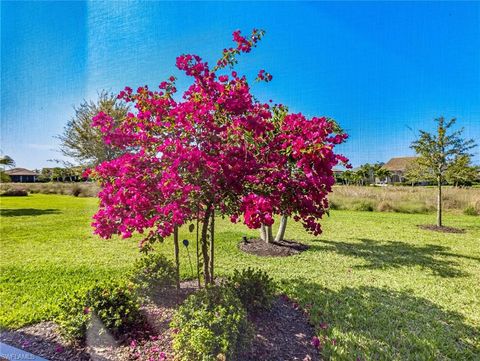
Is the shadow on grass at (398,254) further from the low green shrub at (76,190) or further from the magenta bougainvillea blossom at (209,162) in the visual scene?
the low green shrub at (76,190)

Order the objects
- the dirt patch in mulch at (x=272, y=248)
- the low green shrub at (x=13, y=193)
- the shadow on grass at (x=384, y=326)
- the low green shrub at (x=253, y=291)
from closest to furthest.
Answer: the shadow on grass at (x=384, y=326)
the low green shrub at (x=253, y=291)
the dirt patch in mulch at (x=272, y=248)
the low green shrub at (x=13, y=193)

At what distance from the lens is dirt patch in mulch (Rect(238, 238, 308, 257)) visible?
644 cm

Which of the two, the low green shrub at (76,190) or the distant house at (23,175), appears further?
the distant house at (23,175)

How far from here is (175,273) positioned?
3.71m

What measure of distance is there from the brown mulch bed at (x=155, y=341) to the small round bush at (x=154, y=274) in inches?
9.4

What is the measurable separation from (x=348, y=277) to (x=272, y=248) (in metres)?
2.05

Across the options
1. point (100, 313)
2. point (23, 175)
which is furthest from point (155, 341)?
point (23, 175)

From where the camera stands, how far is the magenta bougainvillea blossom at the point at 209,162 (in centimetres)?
246

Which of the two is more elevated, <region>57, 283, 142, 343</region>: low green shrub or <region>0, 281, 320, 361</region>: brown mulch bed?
<region>57, 283, 142, 343</region>: low green shrub

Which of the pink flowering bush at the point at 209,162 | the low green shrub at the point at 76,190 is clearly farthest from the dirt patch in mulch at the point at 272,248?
the low green shrub at the point at 76,190

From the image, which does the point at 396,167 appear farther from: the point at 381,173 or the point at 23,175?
the point at 23,175

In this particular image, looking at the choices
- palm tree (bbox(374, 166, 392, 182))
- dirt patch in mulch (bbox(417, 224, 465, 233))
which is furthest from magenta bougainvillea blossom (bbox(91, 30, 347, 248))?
palm tree (bbox(374, 166, 392, 182))

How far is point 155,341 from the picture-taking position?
107 inches

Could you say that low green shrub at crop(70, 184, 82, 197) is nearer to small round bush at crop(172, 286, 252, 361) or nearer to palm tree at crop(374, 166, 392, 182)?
small round bush at crop(172, 286, 252, 361)
